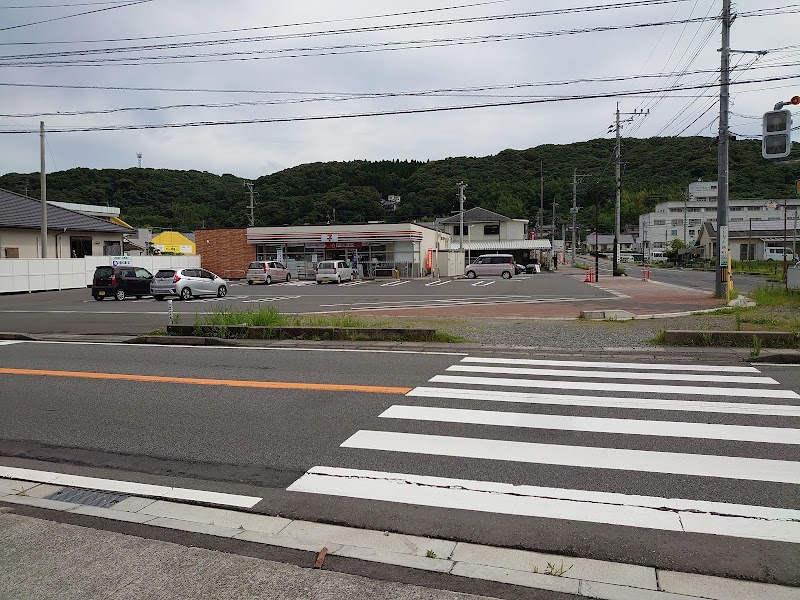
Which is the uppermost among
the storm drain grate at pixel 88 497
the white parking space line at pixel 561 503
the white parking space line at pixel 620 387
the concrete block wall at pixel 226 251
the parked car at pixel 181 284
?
the concrete block wall at pixel 226 251

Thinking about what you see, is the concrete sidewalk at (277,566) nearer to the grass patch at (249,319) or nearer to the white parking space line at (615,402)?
the white parking space line at (615,402)

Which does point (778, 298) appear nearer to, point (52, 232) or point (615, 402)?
point (615, 402)

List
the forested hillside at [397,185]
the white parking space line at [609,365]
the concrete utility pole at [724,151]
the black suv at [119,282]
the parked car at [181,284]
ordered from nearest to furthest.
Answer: the white parking space line at [609,365] < the concrete utility pole at [724,151] < the parked car at [181,284] < the black suv at [119,282] < the forested hillside at [397,185]

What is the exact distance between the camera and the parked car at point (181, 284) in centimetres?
2759

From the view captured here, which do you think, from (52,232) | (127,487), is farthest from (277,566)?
(52,232)

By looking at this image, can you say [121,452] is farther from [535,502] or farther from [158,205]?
[158,205]

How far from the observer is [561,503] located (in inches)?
173

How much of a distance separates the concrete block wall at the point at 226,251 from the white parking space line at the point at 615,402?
46833 mm

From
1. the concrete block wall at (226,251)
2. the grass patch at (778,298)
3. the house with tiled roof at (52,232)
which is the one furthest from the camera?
the concrete block wall at (226,251)

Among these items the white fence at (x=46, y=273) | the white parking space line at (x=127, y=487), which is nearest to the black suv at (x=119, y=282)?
the white fence at (x=46, y=273)

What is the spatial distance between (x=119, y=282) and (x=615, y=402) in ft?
86.8

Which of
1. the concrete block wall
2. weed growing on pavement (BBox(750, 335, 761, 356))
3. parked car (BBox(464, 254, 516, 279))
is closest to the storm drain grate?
weed growing on pavement (BBox(750, 335, 761, 356))

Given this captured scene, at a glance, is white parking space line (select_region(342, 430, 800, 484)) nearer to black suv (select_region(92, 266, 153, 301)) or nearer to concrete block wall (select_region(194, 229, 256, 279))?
black suv (select_region(92, 266, 153, 301))

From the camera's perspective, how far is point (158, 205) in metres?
76.2
